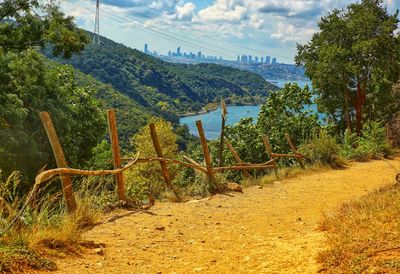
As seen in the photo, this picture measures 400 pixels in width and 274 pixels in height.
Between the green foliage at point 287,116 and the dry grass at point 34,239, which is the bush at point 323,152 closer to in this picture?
the green foliage at point 287,116

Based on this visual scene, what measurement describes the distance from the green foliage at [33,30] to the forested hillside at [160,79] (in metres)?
90.9

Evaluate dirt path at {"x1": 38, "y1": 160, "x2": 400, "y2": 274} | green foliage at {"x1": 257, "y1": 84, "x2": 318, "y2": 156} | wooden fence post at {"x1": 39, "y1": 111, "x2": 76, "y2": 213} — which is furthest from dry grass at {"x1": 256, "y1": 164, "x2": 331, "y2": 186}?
wooden fence post at {"x1": 39, "y1": 111, "x2": 76, "y2": 213}

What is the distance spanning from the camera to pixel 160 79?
492 ft

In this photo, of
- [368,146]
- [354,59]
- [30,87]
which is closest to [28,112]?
[30,87]

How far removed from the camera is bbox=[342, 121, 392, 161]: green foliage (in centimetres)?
1644

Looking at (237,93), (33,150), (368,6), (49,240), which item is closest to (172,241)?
(49,240)

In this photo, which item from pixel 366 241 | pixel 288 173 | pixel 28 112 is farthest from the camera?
pixel 28 112

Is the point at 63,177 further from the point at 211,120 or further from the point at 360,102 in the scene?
the point at 211,120

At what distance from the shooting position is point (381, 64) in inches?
858

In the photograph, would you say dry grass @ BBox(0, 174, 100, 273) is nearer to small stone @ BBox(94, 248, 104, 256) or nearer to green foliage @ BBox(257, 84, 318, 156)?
small stone @ BBox(94, 248, 104, 256)

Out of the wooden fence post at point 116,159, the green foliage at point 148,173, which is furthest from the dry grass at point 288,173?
the wooden fence post at point 116,159

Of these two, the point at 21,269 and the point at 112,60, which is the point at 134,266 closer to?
the point at 21,269

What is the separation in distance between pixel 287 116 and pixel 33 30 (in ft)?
39.2

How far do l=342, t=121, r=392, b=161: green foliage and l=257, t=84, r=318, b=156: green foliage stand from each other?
2.29 m
